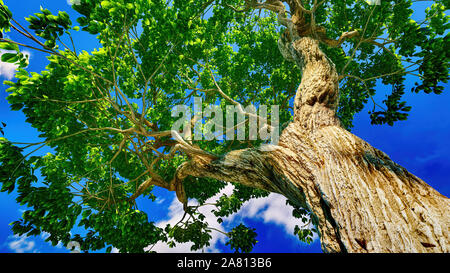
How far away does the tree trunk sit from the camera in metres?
1.61

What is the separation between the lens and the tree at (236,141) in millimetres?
1938

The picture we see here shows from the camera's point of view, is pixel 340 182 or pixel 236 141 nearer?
pixel 340 182

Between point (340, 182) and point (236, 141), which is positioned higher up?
point (236, 141)

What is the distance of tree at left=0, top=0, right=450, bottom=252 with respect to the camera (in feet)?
6.36

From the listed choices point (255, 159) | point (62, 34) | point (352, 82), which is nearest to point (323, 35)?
point (352, 82)

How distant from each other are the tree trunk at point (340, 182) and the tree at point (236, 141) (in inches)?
0.5

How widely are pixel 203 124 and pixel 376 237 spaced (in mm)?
6222

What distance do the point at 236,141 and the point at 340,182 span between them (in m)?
5.13

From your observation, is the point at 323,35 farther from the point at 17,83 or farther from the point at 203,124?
the point at 17,83

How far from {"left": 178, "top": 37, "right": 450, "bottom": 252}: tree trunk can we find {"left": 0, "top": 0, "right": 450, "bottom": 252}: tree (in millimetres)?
13

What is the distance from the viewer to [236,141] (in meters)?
7.12

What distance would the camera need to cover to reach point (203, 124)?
7.32 m

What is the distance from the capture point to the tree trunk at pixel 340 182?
1614 millimetres

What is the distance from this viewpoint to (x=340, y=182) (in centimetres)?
207
